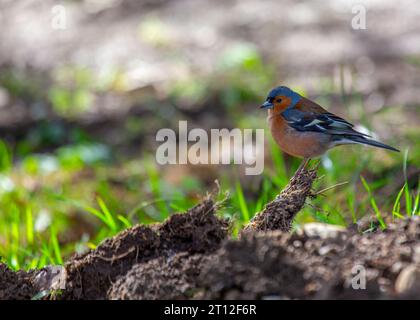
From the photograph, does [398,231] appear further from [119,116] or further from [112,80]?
[112,80]

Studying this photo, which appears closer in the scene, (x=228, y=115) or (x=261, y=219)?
(x=261, y=219)

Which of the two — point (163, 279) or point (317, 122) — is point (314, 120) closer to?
point (317, 122)

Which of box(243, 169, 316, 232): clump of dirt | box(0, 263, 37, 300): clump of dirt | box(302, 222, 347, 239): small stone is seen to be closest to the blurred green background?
box(243, 169, 316, 232): clump of dirt

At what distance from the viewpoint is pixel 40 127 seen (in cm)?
814

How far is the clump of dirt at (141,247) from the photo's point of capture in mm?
3115

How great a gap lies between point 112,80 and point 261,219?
5.62 metres

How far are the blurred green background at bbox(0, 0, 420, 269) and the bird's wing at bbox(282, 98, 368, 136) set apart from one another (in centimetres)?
44

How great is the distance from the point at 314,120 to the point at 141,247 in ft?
8.32

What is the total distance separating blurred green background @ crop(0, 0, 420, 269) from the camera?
21.1 ft

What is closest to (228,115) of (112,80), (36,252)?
(112,80)

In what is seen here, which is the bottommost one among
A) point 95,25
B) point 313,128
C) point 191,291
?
point 191,291

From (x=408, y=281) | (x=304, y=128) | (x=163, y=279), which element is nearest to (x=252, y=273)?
(x=163, y=279)

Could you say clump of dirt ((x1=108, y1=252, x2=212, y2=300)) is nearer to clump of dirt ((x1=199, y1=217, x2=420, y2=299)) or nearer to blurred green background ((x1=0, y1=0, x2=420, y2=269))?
clump of dirt ((x1=199, y1=217, x2=420, y2=299))

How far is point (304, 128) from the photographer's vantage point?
17.5 ft
